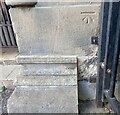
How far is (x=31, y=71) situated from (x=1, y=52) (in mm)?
→ 649

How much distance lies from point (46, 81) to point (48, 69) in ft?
0.33

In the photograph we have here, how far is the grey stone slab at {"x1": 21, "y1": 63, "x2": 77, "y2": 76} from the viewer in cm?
155

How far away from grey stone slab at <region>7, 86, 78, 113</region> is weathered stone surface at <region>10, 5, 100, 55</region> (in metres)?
0.30

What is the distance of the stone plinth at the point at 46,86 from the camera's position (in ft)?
4.59

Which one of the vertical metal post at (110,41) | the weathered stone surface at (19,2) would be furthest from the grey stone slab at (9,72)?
the vertical metal post at (110,41)

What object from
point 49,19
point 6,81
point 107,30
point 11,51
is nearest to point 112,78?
point 107,30

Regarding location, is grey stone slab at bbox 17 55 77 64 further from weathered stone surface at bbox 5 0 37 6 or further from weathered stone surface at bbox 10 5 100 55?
weathered stone surface at bbox 5 0 37 6

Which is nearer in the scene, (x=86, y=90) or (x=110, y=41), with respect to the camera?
(x=110, y=41)

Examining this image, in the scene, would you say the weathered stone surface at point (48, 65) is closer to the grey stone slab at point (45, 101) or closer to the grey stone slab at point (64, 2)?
the grey stone slab at point (45, 101)

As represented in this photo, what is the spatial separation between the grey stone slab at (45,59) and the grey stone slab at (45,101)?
0.21 m

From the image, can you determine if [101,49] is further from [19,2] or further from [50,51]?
[19,2]

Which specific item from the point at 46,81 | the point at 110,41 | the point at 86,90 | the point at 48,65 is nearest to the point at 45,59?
the point at 48,65

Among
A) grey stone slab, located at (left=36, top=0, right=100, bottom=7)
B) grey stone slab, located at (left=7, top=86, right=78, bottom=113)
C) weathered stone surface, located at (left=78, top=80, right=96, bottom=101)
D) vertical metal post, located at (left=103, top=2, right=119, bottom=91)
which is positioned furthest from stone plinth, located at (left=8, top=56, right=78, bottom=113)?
grey stone slab, located at (left=36, top=0, right=100, bottom=7)

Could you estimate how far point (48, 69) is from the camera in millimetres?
1572
